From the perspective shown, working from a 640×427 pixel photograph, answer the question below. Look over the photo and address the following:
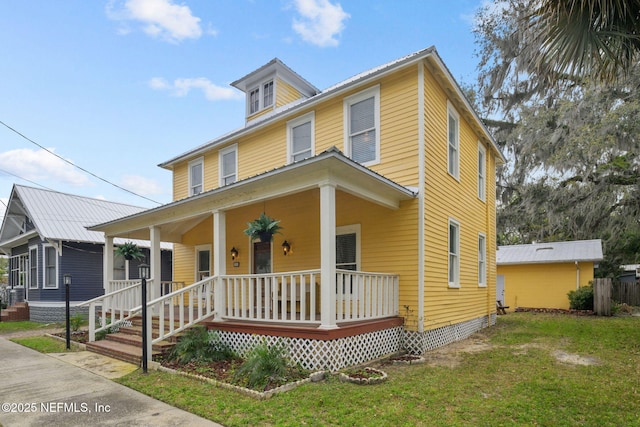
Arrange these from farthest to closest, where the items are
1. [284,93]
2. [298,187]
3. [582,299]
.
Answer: [582,299], [284,93], [298,187]

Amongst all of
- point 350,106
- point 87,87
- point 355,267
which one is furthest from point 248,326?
point 87,87

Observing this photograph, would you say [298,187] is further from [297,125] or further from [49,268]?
[49,268]

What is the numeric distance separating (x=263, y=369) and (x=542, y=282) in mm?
16660

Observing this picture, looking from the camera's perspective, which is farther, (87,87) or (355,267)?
(87,87)

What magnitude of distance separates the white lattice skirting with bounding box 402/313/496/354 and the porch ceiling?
2728 millimetres

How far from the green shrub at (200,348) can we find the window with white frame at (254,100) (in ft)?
26.8

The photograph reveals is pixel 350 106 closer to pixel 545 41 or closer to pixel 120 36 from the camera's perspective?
pixel 545 41

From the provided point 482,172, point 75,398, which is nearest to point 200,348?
point 75,398

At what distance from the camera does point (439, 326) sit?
9.12 meters

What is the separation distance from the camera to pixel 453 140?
1059 cm

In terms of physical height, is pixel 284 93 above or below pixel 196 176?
above

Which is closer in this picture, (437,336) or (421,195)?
(421,195)

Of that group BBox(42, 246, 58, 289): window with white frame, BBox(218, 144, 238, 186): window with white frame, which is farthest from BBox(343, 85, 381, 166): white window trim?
BBox(42, 246, 58, 289): window with white frame

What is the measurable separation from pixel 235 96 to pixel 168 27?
10.8 ft
